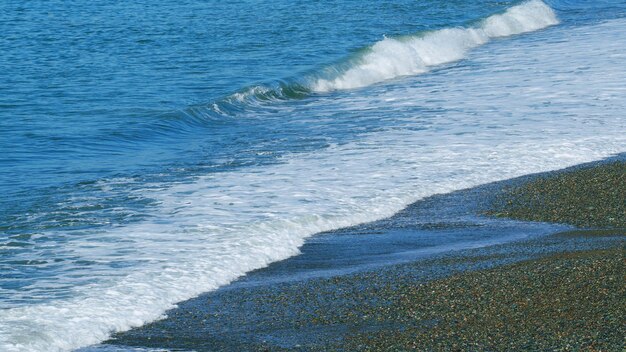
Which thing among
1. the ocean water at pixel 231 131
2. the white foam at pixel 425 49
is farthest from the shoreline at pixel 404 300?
the white foam at pixel 425 49

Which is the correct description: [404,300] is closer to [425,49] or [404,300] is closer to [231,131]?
[231,131]

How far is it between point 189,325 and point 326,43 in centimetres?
1770

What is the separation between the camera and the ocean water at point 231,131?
8.37 meters

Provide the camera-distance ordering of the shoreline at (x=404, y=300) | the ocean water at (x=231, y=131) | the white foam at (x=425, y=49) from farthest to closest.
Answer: the white foam at (x=425, y=49) → the ocean water at (x=231, y=131) → the shoreline at (x=404, y=300)

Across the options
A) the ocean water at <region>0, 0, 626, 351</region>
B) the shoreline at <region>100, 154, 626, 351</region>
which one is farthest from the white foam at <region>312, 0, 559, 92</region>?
the shoreline at <region>100, 154, 626, 351</region>

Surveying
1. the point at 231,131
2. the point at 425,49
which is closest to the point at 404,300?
the point at 231,131

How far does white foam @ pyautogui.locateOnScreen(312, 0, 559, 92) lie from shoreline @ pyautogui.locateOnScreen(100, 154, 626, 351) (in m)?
11.2

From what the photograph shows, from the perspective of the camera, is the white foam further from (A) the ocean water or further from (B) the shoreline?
(B) the shoreline

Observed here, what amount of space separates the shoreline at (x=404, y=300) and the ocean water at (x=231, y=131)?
1.32 feet

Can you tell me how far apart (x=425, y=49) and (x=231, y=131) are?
9.50 metres

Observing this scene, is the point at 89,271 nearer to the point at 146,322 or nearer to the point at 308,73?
the point at 146,322

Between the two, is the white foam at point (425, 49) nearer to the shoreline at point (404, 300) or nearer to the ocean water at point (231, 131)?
the ocean water at point (231, 131)

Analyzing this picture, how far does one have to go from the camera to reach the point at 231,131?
1543cm

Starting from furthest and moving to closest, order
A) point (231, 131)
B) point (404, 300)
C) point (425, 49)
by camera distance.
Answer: point (425, 49) → point (231, 131) → point (404, 300)
